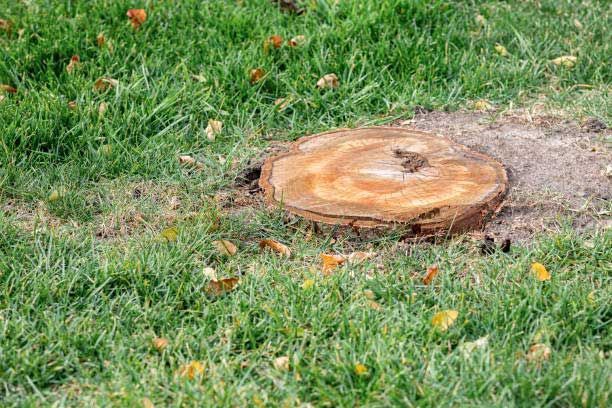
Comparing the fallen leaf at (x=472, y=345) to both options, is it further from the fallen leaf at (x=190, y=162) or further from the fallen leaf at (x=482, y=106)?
the fallen leaf at (x=482, y=106)

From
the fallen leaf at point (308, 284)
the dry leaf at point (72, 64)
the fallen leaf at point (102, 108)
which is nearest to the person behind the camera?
the fallen leaf at point (308, 284)

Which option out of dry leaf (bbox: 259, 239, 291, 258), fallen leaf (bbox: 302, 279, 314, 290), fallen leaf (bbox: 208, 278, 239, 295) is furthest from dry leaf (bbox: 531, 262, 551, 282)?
fallen leaf (bbox: 208, 278, 239, 295)

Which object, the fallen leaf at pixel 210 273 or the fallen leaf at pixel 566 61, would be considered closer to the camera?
the fallen leaf at pixel 210 273

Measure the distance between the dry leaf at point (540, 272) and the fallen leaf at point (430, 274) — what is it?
14.4 inches

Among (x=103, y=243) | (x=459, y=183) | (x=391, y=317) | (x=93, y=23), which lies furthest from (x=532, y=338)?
(x=93, y=23)

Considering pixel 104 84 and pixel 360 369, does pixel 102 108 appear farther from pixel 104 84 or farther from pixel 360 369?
pixel 360 369

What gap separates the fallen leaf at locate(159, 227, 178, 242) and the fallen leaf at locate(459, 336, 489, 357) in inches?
52.0

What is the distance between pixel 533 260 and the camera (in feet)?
12.2

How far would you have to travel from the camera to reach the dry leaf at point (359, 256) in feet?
12.3

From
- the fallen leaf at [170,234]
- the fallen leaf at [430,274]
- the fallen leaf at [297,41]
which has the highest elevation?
the fallen leaf at [297,41]

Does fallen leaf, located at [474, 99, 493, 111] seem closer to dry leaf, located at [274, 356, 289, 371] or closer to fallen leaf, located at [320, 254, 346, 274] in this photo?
fallen leaf, located at [320, 254, 346, 274]

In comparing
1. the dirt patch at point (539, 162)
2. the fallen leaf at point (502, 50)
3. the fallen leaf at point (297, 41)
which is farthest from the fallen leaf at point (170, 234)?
the fallen leaf at point (502, 50)

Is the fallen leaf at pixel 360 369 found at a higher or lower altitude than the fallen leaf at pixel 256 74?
lower

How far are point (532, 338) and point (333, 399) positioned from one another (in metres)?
0.74
